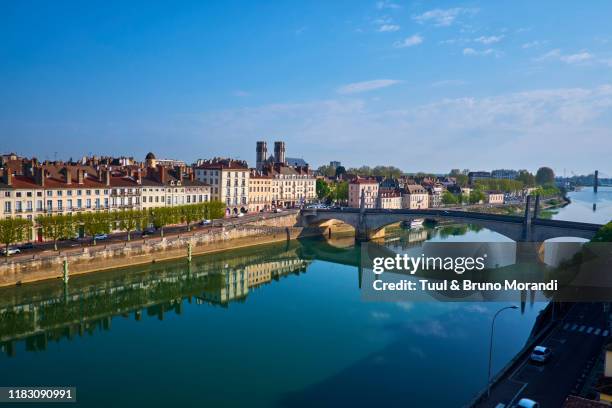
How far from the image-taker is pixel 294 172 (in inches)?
3666

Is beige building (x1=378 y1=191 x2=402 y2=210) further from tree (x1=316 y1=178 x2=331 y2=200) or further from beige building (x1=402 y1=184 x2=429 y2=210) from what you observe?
tree (x1=316 y1=178 x2=331 y2=200)

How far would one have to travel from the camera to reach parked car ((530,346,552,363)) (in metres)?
20.8

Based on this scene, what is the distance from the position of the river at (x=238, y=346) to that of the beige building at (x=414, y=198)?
60.4 meters

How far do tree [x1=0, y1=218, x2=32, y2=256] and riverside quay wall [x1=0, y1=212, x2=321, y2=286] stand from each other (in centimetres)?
234

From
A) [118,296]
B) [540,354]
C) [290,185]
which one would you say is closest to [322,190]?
[290,185]

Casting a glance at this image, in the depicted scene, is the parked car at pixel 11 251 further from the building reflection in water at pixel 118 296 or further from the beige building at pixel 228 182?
the beige building at pixel 228 182

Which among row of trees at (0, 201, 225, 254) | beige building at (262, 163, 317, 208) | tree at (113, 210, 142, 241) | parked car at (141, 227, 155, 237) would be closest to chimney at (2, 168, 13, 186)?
row of trees at (0, 201, 225, 254)

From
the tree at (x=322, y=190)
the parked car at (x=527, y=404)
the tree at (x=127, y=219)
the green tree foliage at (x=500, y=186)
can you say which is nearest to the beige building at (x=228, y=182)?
the tree at (x=127, y=219)

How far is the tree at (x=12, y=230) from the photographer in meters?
38.6

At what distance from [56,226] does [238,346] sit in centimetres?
2438

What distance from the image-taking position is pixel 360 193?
9444 cm

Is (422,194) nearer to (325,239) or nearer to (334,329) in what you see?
(325,239)

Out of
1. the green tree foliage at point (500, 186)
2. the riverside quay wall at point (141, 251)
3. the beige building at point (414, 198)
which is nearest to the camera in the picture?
the riverside quay wall at point (141, 251)

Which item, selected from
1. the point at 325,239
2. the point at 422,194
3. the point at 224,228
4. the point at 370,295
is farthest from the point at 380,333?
the point at 422,194
